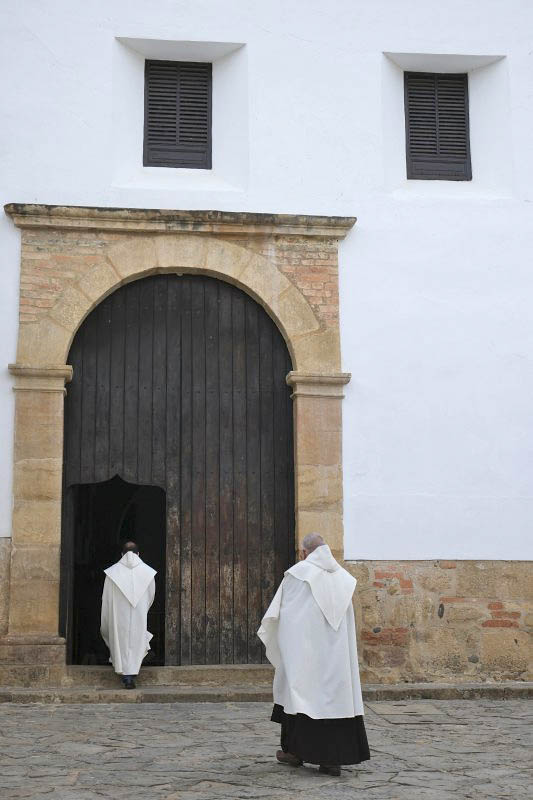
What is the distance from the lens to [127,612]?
974cm

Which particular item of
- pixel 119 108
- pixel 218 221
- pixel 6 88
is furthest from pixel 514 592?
pixel 6 88

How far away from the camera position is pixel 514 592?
10250mm

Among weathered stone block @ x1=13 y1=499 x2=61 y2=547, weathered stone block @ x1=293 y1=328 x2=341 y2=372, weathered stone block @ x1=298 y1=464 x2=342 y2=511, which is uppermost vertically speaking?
weathered stone block @ x1=293 y1=328 x2=341 y2=372

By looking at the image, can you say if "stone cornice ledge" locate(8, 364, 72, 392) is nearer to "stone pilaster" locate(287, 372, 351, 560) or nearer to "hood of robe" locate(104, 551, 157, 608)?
"hood of robe" locate(104, 551, 157, 608)

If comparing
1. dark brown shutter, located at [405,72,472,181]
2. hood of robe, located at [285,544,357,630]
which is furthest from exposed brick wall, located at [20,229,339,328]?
hood of robe, located at [285,544,357,630]

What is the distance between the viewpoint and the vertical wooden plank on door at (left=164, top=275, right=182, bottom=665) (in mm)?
A: 10242

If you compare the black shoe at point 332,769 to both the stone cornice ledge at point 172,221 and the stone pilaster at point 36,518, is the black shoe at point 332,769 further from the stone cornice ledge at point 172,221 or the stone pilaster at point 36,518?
the stone cornice ledge at point 172,221

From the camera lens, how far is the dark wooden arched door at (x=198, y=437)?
405 inches

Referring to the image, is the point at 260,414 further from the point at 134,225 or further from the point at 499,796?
the point at 499,796

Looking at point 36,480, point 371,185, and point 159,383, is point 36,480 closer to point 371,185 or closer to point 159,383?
point 159,383

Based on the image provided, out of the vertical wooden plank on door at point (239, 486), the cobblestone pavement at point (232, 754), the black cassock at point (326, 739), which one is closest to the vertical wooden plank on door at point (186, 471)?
the vertical wooden plank on door at point (239, 486)

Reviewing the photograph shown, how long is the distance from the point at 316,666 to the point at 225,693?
9.73ft

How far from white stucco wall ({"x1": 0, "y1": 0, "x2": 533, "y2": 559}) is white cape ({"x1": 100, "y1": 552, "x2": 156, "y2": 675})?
1988 mm

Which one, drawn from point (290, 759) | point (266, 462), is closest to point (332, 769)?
point (290, 759)
